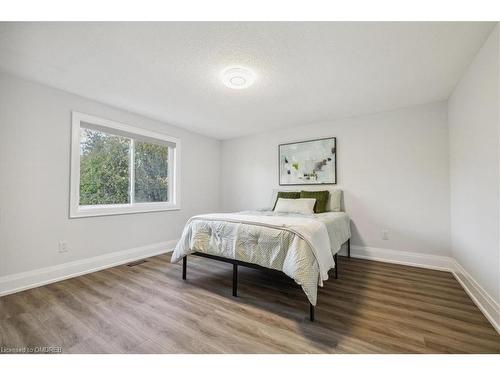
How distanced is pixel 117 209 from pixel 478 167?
408cm

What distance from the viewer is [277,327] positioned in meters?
1.58

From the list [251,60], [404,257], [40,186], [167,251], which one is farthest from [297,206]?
[40,186]

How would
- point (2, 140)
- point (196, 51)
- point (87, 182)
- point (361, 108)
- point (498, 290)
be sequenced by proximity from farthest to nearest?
point (361, 108)
point (87, 182)
point (2, 140)
point (196, 51)
point (498, 290)

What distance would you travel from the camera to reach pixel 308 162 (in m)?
3.74

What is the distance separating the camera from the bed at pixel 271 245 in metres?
1.69

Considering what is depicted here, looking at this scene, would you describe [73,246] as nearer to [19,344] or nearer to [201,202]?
[19,344]

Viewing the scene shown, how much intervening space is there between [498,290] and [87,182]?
13.9 ft

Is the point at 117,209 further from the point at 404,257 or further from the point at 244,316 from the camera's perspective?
the point at 404,257

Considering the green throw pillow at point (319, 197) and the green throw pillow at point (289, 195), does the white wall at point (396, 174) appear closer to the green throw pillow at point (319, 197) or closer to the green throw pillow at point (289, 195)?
the green throw pillow at point (319, 197)

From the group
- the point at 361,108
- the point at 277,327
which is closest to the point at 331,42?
the point at 361,108

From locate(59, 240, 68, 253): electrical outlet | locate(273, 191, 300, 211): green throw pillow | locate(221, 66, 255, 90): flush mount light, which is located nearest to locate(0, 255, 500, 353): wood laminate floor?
locate(59, 240, 68, 253): electrical outlet

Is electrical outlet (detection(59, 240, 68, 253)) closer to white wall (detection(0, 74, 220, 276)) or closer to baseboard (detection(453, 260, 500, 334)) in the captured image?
white wall (detection(0, 74, 220, 276))

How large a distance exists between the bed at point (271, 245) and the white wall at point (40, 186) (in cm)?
124

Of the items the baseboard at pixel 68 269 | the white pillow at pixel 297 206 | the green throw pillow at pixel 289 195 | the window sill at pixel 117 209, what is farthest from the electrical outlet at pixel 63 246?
the green throw pillow at pixel 289 195
